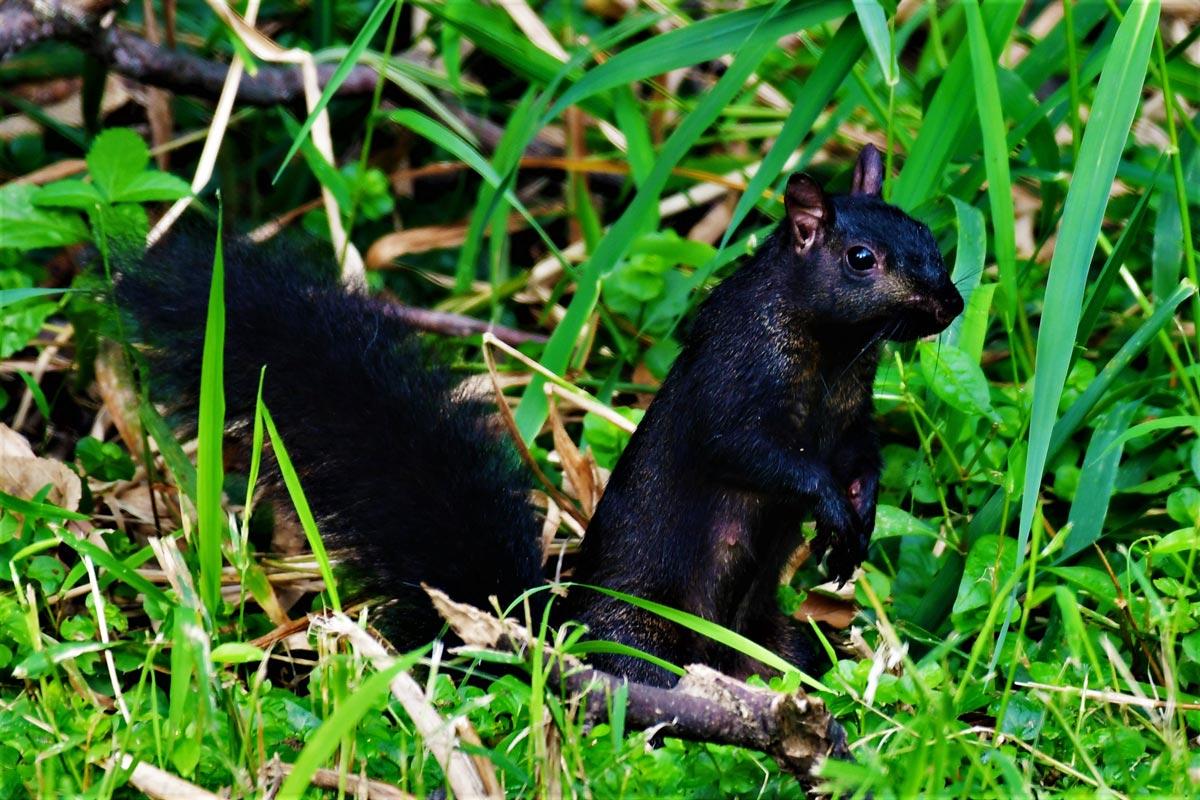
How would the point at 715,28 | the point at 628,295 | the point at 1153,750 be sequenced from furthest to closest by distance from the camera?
the point at 628,295, the point at 715,28, the point at 1153,750

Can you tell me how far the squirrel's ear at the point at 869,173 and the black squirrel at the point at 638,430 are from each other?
0.43ft

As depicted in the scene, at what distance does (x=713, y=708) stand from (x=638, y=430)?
715 millimetres

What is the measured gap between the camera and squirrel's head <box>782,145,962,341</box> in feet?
7.39

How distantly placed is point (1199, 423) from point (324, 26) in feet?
7.17

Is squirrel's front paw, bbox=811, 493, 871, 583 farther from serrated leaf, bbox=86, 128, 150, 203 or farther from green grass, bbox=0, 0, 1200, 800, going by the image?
serrated leaf, bbox=86, 128, 150, 203

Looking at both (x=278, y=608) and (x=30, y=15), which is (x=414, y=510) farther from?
(x=30, y=15)

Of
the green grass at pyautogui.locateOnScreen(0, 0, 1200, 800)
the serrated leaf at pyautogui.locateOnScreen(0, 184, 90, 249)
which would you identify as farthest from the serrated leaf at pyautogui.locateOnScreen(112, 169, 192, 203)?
the serrated leaf at pyautogui.locateOnScreen(0, 184, 90, 249)

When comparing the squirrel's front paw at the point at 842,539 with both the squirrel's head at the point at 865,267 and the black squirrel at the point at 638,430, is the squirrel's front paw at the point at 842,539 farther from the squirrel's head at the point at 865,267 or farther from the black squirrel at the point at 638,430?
the squirrel's head at the point at 865,267

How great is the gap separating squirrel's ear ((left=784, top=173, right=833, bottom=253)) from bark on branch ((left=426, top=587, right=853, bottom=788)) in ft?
2.62

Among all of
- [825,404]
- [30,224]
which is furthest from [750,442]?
[30,224]

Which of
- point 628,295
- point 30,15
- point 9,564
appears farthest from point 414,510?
point 30,15

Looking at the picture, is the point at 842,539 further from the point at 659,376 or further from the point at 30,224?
the point at 30,224

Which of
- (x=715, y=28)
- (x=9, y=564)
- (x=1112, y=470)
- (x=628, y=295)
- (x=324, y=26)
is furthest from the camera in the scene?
(x=324, y=26)

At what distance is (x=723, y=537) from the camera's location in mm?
2406
